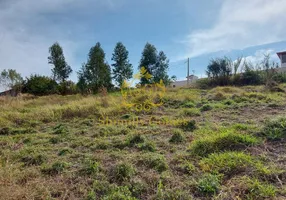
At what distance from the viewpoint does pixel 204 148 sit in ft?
8.90

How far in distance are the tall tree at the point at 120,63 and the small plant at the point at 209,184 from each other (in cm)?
1592

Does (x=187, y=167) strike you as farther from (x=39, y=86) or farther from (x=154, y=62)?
(x=39, y=86)

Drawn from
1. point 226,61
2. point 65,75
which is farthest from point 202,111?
point 65,75

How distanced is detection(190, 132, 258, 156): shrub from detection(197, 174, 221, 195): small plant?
0.68 metres

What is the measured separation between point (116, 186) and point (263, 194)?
126cm

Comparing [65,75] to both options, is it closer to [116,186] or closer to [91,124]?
[91,124]

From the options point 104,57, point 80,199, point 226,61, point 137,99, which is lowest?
point 80,199

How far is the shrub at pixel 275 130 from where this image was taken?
9.49ft

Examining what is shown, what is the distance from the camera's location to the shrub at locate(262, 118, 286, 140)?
9.49 feet

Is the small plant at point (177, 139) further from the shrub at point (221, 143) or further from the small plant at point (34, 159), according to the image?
the small plant at point (34, 159)

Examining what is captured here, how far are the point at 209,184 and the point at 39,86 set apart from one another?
62.2ft

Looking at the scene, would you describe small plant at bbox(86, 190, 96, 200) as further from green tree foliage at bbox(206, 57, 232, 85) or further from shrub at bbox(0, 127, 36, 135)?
green tree foliage at bbox(206, 57, 232, 85)

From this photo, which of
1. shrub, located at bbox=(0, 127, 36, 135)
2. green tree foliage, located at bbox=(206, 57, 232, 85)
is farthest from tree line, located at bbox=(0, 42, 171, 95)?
shrub, located at bbox=(0, 127, 36, 135)

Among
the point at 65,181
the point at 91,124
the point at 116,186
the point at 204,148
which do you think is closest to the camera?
the point at 116,186
